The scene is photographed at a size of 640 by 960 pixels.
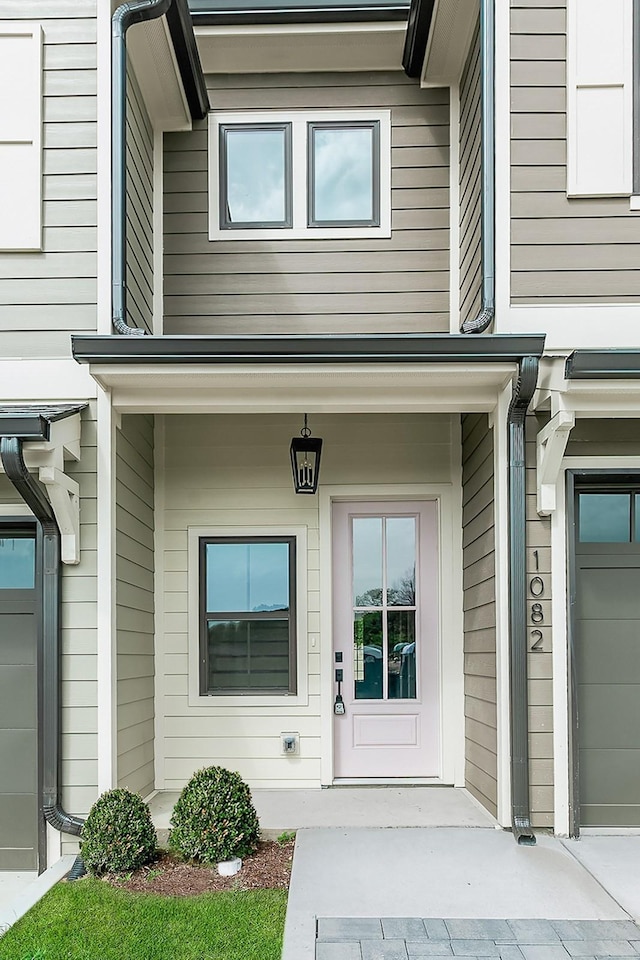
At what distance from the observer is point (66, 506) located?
4773 millimetres

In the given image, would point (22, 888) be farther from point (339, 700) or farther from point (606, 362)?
point (606, 362)

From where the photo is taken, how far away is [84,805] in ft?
15.9

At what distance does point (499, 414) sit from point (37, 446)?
248 cm

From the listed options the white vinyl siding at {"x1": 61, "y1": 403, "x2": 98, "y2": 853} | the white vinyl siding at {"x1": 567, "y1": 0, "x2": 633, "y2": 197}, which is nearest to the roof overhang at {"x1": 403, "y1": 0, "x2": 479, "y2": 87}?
the white vinyl siding at {"x1": 567, "y1": 0, "x2": 633, "y2": 197}

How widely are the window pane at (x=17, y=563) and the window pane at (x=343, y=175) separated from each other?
9.69 ft

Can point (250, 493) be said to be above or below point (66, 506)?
above

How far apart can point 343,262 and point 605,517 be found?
8.24ft

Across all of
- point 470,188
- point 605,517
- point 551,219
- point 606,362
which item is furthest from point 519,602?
point 470,188

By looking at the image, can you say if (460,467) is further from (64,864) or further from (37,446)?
(64,864)

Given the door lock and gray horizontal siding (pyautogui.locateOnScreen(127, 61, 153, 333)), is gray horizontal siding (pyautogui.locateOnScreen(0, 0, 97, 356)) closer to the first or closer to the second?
gray horizontal siding (pyautogui.locateOnScreen(127, 61, 153, 333))

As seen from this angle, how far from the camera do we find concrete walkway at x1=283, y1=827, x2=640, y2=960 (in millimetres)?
3543

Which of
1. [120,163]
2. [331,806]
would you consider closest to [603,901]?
[331,806]

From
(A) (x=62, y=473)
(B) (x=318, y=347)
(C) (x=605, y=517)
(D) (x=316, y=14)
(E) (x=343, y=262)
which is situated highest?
(D) (x=316, y=14)

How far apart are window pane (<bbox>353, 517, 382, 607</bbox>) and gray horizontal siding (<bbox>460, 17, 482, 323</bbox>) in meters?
1.57
